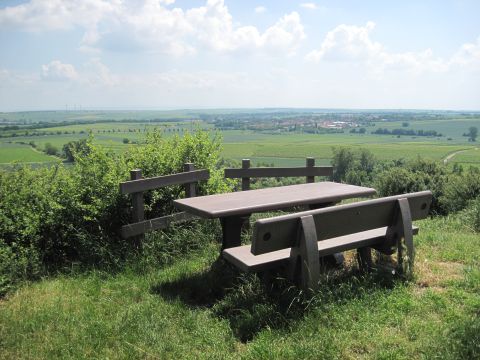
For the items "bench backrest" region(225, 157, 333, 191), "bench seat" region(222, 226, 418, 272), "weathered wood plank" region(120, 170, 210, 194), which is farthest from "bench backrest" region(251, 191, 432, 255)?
"bench backrest" region(225, 157, 333, 191)

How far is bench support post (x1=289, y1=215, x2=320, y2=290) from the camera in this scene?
11.8ft

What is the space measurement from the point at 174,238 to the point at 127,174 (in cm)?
126

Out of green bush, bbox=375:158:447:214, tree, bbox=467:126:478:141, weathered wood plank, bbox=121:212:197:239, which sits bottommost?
tree, bbox=467:126:478:141

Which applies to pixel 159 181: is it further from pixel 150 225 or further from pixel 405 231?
pixel 405 231

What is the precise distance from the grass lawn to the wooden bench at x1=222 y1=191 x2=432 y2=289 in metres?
0.23

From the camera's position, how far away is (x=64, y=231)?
227 inches

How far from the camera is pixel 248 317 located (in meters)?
3.62

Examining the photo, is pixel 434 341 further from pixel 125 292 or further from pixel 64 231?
pixel 64 231

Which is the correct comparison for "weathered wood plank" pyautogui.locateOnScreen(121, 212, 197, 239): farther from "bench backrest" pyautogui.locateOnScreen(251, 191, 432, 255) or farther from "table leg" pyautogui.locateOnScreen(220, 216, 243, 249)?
"bench backrest" pyautogui.locateOnScreen(251, 191, 432, 255)

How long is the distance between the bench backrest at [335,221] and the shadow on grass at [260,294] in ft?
1.50

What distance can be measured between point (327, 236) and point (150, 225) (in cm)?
277

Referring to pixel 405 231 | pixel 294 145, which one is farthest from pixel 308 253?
pixel 294 145

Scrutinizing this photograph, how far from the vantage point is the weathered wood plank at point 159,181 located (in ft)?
17.9

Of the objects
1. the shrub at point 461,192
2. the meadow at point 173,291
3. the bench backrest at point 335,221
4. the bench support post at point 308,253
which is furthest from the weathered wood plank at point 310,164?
the bench support post at point 308,253
